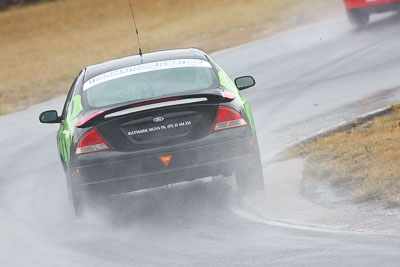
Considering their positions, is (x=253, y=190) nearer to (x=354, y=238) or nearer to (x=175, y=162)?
(x=175, y=162)

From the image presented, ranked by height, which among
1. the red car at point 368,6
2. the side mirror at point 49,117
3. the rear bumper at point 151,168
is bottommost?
the red car at point 368,6

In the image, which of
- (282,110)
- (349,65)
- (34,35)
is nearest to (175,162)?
(282,110)

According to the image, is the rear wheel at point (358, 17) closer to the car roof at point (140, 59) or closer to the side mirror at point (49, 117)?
the car roof at point (140, 59)

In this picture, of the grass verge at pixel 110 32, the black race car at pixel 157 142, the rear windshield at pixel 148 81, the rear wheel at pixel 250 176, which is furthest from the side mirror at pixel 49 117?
the grass verge at pixel 110 32

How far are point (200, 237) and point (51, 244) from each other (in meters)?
1.34

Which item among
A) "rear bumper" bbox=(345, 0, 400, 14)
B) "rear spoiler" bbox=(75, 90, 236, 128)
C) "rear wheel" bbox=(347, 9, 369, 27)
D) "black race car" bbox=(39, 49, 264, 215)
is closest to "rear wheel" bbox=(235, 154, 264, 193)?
"black race car" bbox=(39, 49, 264, 215)

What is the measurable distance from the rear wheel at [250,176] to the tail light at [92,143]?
1185mm

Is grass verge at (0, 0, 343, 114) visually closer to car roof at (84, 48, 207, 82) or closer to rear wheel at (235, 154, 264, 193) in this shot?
car roof at (84, 48, 207, 82)

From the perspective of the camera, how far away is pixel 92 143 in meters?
8.28

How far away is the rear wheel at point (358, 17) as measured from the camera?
2334 cm

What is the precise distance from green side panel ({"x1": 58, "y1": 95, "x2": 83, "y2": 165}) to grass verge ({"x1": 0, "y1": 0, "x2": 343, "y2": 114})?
33.7ft

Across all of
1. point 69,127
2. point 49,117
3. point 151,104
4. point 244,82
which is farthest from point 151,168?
point 244,82

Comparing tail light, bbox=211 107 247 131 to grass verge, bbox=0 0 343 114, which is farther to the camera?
grass verge, bbox=0 0 343 114

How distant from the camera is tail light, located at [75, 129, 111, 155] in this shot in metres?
8.27
